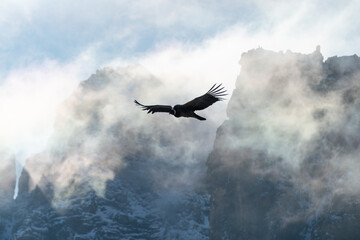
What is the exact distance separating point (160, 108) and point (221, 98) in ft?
11.1

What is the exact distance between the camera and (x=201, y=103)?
2473cm

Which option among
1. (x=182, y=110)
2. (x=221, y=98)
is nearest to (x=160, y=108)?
(x=182, y=110)

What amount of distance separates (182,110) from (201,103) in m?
1.05

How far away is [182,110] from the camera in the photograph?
25.2 meters

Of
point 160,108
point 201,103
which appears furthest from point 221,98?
point 160,108

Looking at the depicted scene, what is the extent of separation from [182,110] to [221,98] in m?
2.34

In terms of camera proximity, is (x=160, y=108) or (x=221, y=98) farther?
(x=160, y=108)

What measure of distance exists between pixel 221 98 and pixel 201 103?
134cm

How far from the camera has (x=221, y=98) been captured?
77.8 ft

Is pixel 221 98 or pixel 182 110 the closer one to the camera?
pixel 221 98

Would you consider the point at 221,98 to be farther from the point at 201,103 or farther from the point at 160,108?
the point at 160,108

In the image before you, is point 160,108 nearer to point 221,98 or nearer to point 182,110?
point 182,110
